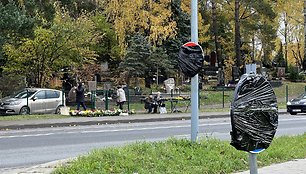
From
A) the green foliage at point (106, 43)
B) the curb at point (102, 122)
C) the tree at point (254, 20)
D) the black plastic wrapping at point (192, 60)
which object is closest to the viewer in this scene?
the black plastic wrapping at point (192, 60)

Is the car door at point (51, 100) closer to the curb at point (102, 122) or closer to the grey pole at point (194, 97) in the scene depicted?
the curb at point (102, 122)

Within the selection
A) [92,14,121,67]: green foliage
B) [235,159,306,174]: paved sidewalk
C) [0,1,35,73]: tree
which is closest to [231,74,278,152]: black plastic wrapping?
[235,159,306,174]: paved sidewalk

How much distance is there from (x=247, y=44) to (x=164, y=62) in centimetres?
2150

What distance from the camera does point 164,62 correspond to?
142ft

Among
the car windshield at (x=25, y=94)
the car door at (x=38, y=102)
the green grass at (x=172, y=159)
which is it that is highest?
the car windshield at (x=25, y=94)

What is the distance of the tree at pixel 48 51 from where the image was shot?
33.2m

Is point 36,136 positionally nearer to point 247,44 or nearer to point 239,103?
point 239,103

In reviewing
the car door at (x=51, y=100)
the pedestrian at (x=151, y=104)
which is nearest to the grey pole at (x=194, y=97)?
the car door at (x=51, y=100)

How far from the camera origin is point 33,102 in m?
27.9

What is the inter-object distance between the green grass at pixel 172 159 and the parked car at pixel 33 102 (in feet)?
58.2

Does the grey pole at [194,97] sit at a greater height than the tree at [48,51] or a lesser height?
lesser

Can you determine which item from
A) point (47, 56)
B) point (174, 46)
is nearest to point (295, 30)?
point (174, 46)

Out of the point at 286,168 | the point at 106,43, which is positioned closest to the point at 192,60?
the point at 286,168

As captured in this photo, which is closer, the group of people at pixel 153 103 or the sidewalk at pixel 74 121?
the sidewalk at pixel 74 121
